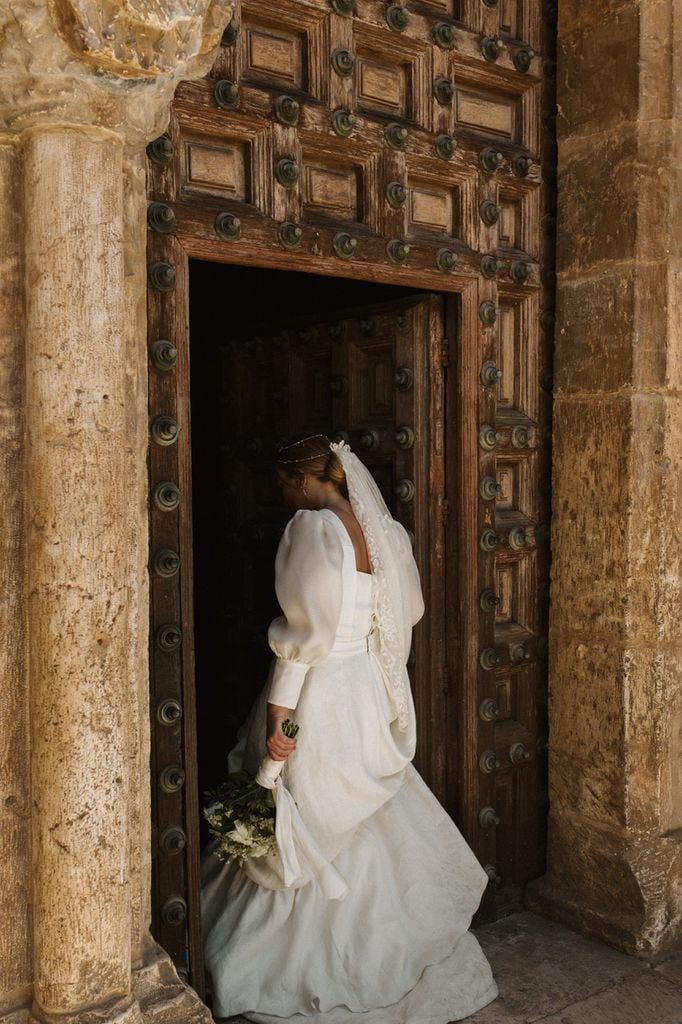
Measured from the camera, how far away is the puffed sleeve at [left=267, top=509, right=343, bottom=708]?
3.35 metres

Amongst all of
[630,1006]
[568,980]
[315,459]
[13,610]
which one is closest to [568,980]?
[568,980]

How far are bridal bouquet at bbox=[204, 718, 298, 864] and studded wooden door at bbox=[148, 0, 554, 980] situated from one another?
0.22m

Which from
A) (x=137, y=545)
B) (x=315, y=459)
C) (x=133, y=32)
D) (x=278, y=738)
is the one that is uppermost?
(x=133, y=32)

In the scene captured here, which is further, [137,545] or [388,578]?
[388,578]

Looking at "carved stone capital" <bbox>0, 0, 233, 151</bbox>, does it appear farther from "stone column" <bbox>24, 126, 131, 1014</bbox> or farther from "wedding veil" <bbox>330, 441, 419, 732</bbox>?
"wedding veil" <bbox>330, 441, 419, 732</bbox>

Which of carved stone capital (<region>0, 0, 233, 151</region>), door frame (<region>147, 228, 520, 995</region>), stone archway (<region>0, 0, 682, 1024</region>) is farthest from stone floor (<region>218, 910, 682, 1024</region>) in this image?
carved stone capital (<region>0, 0, 233, 151</region>)

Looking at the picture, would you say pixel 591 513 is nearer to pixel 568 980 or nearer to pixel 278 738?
pixel 278 738

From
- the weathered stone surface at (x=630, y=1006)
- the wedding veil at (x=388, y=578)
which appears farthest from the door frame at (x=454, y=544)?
the weathered stone surface at (x=630, y=1006)

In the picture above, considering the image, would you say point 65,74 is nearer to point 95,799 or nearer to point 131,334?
point 131,334

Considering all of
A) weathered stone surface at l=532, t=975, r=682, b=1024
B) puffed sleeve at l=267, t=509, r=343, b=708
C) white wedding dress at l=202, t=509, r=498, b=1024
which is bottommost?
weathered stone surface at l=532, t=975, r=682, b=1024

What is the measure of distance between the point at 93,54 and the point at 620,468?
2.36 m

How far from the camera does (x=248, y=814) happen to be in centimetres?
337

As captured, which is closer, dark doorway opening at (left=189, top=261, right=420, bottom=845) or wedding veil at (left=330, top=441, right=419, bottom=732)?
wedding veil at (left=330, top=441, right=419, bottom=732)

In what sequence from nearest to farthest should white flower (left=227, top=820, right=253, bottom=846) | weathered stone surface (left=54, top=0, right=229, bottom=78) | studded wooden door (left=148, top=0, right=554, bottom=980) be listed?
weathered stone surface (left=54, top=0, right=229, bottom=78)
studded wooden door (left=148, top=0, right=554, bottom=980)
white flower (left=227, top=820, right=253, bottom=846)
